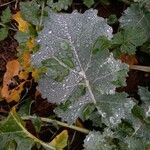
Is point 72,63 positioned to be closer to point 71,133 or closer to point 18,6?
point 71,133

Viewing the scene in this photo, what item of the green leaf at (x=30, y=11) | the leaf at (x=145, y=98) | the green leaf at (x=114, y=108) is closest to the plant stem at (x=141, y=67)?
the leaf at (x=145, y=98)

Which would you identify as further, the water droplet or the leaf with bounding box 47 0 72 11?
the leaf with bounding box 47 0 72 11

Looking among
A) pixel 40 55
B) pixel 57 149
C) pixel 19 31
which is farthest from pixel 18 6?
pixel 57 149

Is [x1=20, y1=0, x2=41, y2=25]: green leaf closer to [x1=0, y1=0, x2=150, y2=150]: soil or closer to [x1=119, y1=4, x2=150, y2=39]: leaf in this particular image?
[x1=0, y1=0, x2=150, y2=150]: soil

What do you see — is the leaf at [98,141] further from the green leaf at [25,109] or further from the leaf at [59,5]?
the leaf at [59,5]

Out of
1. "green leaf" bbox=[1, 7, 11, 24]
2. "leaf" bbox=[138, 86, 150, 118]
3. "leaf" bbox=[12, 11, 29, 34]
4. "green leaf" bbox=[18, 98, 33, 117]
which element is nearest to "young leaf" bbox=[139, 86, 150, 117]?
"leaf" bbox=[138, 86, 150, 118]

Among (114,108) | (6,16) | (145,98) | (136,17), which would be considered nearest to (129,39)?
(136,17)
